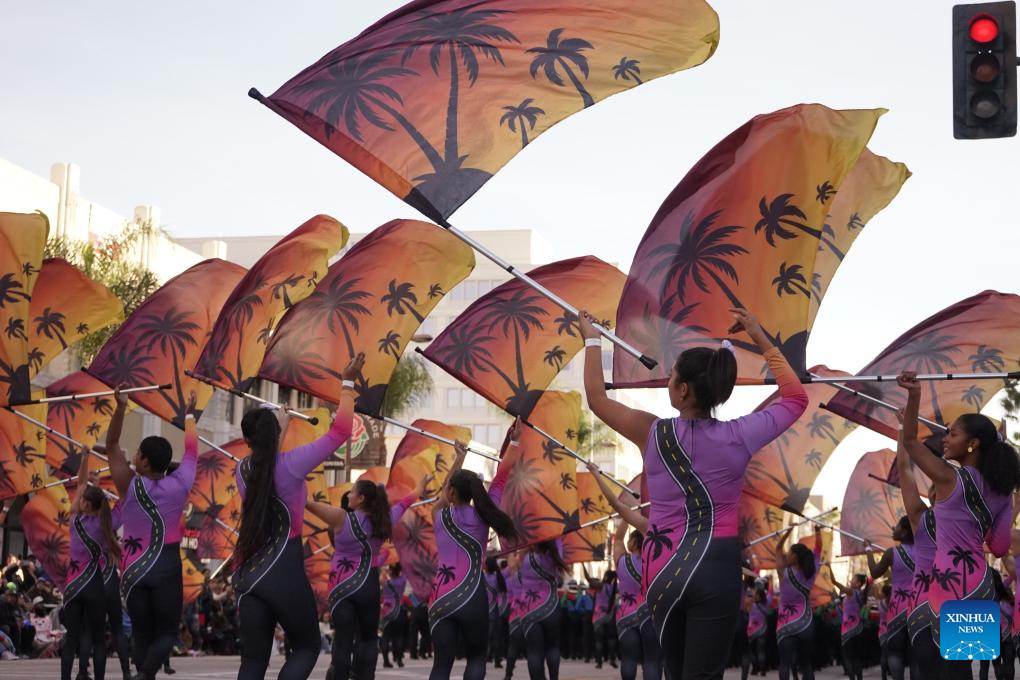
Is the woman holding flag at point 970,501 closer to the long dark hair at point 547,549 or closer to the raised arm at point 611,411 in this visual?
the raised arm at point 611,411

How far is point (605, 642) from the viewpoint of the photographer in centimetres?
3331

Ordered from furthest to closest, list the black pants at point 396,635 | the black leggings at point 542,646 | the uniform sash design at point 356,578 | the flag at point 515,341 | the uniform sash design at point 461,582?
the black pants at point 396,635 → the flag at point 515,341 → the black leggings at point 542,646 → the uniform sash design at point 356,578 → the uniform sash design at point 461,582

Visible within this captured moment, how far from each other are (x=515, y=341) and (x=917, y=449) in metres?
10.3

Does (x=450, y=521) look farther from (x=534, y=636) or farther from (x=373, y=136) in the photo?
(x=534, y=636)

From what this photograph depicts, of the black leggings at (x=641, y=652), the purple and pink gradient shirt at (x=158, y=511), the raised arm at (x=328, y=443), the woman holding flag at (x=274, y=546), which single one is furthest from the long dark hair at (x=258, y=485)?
the black leggings at (x=641, y=652)

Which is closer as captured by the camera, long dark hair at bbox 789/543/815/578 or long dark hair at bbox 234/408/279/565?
long dark hair at bbox 234/408/279/565

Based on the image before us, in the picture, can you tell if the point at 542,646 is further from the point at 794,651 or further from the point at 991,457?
the point at 991,457

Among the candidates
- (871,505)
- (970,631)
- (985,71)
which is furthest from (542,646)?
(871,505)

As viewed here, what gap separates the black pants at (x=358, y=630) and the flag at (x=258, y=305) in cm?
529

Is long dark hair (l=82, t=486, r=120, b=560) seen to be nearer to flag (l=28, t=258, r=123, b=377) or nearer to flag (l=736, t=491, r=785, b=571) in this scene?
flag (l=28, t=258, r=123, b=377)

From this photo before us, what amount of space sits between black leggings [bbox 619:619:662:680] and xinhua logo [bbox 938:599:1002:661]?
23.4 ft

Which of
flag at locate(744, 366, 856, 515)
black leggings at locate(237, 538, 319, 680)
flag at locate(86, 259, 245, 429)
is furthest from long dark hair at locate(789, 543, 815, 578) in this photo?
black leggings at locate(237, 538, 319, 680)

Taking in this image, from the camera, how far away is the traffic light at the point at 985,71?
1027 cm

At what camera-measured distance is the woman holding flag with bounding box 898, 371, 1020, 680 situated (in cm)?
809
